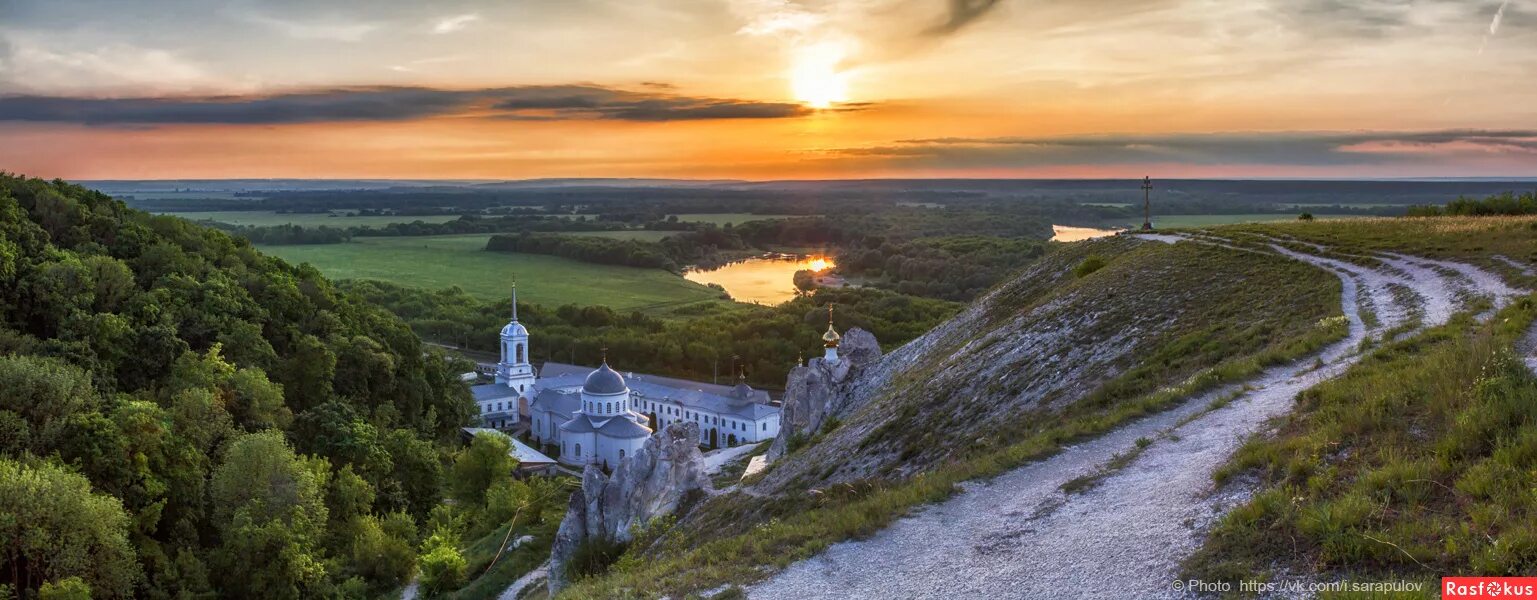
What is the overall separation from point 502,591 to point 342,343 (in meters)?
24.5

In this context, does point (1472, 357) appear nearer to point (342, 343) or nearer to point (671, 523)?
point (671, 523)

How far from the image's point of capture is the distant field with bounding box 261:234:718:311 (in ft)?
440

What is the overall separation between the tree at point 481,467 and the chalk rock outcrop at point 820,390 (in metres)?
15.2

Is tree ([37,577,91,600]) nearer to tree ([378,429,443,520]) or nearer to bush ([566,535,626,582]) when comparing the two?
bush ([566,535,626,582])

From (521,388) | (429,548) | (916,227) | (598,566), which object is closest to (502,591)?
(429,548)

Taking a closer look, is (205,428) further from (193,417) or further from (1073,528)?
(1073,528)

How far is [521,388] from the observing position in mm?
77000

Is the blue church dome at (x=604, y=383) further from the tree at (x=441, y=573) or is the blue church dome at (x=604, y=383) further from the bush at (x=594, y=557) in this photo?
the bush at (x=594, y=557)

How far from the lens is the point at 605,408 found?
65.1 metres

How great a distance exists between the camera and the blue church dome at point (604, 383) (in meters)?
65.1

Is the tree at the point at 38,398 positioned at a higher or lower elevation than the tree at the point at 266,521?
higher

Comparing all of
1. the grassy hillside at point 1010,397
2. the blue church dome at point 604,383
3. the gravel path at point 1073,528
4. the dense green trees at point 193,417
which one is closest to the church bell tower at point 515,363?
the blue church dome at point 604,383

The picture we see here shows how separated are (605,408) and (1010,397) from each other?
49.7 meters

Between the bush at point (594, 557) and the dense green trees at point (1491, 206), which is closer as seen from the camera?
the bush at point (594, 557)
